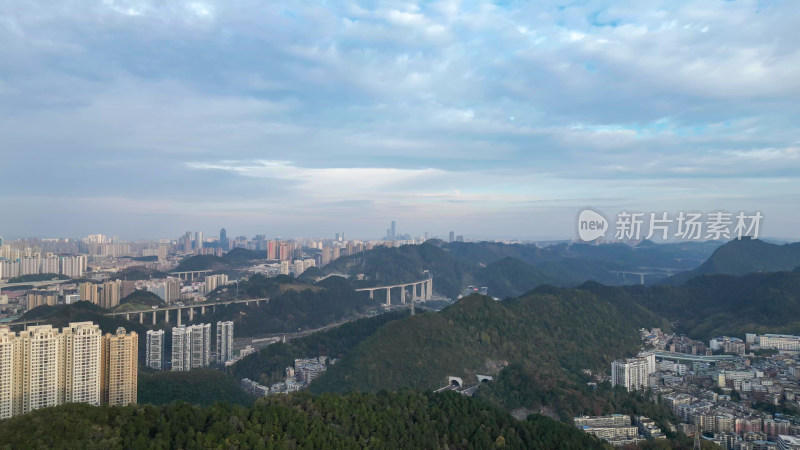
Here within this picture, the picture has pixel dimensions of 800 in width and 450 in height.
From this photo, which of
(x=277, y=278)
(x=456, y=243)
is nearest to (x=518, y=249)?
(x=456, y=243)

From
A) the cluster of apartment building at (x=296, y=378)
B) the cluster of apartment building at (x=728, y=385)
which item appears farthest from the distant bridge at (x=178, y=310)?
the cluster of apartment building at (x=728, y=385)

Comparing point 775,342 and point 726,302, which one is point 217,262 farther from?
point 775,342

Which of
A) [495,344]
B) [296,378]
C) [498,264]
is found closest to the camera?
[296,378]

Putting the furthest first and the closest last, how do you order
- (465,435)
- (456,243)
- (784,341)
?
(456,243)
(784,341)
(465,435)

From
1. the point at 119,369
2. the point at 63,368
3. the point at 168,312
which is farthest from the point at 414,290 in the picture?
the point at 63,368

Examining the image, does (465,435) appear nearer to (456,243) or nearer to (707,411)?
(707,411)

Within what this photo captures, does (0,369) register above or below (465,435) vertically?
above

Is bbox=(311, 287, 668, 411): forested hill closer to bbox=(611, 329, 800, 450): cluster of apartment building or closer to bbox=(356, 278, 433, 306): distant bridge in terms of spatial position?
bbox=(611, 329, 800, 450): cluster of apartment building
